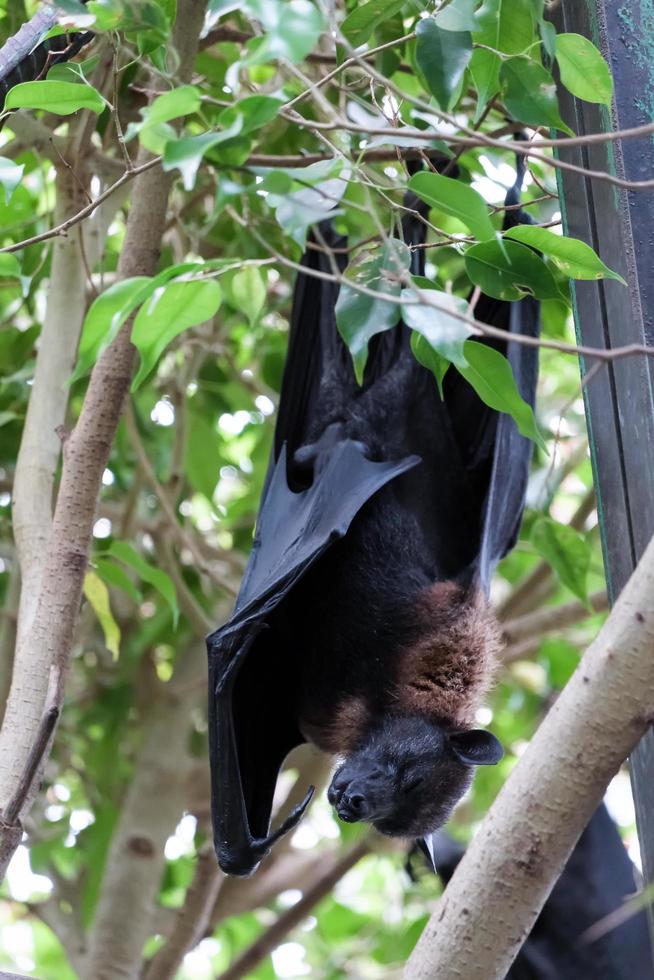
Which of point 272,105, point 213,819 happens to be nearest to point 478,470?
point 213,819

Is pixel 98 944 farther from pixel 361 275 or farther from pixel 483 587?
pixel 361 275

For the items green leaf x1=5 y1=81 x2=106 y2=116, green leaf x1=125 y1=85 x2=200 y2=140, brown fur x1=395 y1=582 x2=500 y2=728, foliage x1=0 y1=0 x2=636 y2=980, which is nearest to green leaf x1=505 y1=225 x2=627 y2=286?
foliage x1=0 y1=0 x2=636 y2=980

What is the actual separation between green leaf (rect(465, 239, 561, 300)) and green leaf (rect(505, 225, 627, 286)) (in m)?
0.03

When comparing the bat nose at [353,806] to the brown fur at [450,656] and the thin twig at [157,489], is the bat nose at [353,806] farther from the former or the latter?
the thin twig at [157,489]

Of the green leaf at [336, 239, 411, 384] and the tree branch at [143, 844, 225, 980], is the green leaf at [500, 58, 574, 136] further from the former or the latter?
the tree branch at [143, 844, 225, 980]

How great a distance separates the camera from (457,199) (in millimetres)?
1869

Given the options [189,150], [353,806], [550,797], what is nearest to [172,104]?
[189,150]

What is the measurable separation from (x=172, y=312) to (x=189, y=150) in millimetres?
401

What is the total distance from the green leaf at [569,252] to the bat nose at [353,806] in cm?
126

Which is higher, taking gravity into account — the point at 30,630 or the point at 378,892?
the point at 30,630

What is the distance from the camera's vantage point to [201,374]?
12.5 feet

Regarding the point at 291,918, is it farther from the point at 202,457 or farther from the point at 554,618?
the point at 202,457

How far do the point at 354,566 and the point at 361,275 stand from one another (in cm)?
114

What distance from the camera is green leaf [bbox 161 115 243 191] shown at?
58.9 inches
